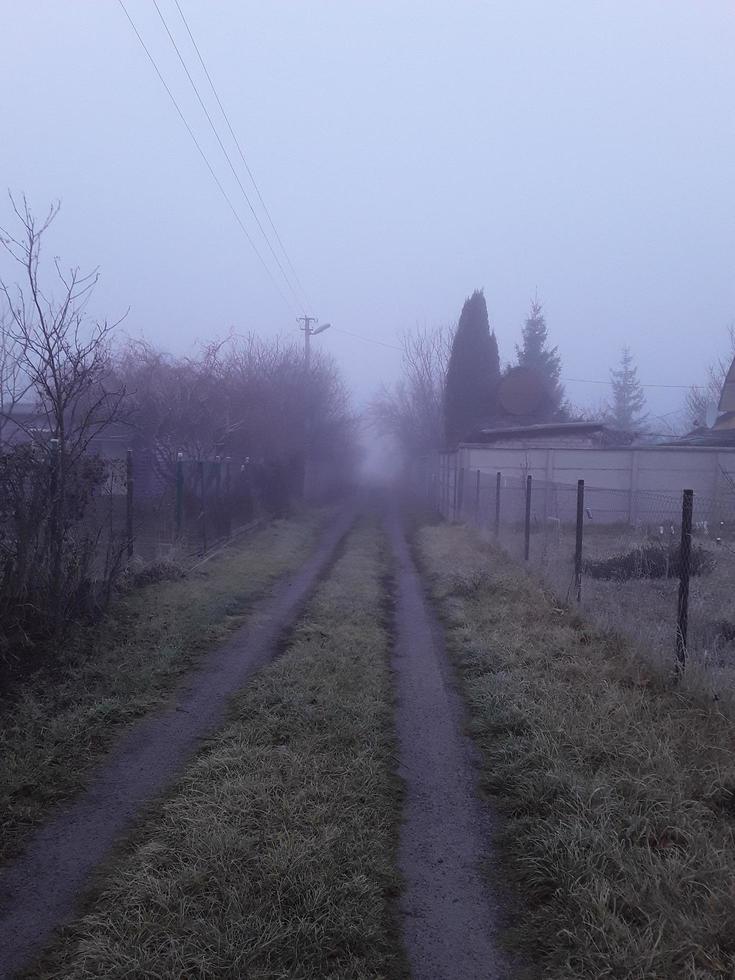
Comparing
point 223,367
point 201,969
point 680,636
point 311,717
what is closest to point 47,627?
point 311,717

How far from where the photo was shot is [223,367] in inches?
917

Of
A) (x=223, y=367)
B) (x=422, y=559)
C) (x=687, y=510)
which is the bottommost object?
(x=422, y=559)

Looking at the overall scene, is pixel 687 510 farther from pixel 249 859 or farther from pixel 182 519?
pixel 182 519

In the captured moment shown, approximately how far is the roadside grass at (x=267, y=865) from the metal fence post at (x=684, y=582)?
7.77 feet

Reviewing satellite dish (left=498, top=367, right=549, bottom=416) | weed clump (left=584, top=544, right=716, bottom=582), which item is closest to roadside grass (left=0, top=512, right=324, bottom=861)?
weed clump (left=584, top=544, right=716, bottom=582)

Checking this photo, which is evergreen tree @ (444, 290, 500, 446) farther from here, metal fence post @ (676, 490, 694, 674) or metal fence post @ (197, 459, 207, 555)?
metal fence post @ (676, 490, 694, 674)

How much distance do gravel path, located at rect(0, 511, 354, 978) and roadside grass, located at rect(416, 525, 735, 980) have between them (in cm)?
199

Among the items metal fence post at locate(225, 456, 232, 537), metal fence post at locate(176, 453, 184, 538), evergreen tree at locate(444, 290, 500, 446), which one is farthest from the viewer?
evergreen tree at locate(444, 290, 500, 446)

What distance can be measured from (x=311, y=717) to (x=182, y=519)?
29.4 ft

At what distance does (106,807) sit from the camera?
4750mm

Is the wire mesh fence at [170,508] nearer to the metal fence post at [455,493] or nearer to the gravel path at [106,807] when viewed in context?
the gravel path at [106,807]

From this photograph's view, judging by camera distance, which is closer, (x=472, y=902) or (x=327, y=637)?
(x=472, y=902)

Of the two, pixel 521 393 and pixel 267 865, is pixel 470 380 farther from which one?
pixel 267 865

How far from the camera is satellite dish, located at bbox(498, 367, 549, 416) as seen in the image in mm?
44938
